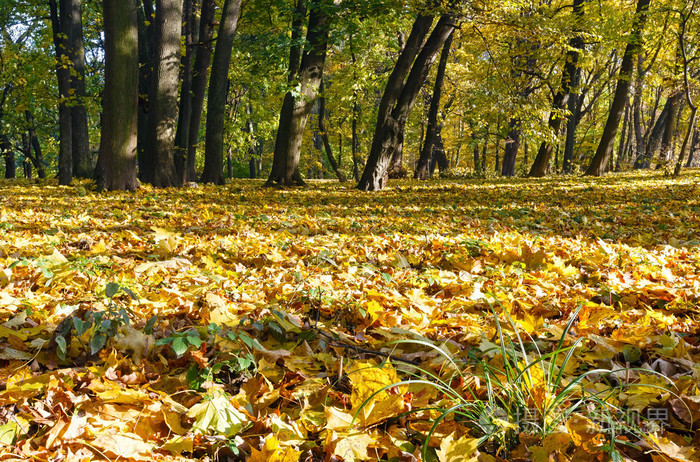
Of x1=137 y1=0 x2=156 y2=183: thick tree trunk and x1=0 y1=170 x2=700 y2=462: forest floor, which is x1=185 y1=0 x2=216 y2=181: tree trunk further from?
x1=0 y1=170 x2=700 y2=462: forest floor

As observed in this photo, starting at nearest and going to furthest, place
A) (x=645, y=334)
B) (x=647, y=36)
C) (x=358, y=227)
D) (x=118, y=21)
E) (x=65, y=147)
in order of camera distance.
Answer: (x=645, y=334)
(x=358, y=227)
(x=118, y=21)
(x=65, y=147)
(x=647, y=36)

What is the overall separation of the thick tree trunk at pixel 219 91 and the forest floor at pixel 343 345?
290 inches

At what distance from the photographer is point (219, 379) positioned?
5.99 ft

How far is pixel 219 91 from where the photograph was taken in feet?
37.7

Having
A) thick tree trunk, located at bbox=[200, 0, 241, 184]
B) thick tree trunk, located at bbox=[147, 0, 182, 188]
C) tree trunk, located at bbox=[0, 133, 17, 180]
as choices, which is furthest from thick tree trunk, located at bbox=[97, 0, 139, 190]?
tree trunk, located at bbox=[0, 133, 17, 180]

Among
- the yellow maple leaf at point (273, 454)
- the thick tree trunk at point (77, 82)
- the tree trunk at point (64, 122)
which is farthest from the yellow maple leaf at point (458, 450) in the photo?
the tree trunk at point (64, 122)

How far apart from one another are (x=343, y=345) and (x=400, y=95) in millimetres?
8914

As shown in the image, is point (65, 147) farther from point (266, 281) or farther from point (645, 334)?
point (645, 334)

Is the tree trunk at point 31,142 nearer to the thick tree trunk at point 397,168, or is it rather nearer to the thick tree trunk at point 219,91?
the thick tree trunk at point 219,91

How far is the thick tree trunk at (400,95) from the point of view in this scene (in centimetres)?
980

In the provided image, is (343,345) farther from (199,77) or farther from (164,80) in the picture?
(199,77)

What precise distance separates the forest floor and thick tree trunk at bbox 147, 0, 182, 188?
502 centimetres

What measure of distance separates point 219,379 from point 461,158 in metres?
A: 41.7

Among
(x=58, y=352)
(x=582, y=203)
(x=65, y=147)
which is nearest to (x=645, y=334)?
(x=58, y=352)
